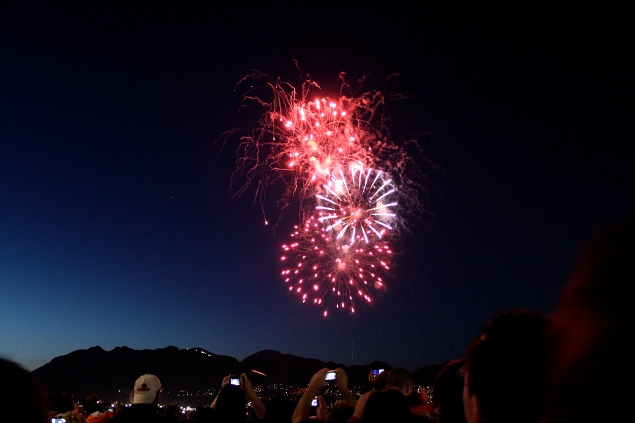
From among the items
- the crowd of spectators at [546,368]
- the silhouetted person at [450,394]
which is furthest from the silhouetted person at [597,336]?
the silhouetted person at [450,394]

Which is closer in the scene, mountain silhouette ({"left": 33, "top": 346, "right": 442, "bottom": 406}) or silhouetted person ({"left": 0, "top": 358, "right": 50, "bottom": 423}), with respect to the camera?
silhouetted person ({"left": 0, "top": 358, "right": 50, "bottom": 423})

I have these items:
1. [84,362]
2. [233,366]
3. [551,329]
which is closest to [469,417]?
[551,329]

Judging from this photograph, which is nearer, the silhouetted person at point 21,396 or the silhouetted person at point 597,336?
the silhouetted person at point 597,336

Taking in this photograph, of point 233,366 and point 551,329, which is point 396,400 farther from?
point 233,366

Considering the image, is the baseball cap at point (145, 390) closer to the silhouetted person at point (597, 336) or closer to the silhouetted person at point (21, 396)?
the silhouetted person at point (21, 396)

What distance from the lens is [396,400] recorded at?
348 centimetres

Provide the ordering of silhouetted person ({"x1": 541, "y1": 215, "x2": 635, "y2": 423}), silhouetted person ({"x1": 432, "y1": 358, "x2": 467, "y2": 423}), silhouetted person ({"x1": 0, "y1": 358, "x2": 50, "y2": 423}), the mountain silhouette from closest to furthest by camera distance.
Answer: silhouetted person ({"x1": 541, "y1": 215, "x2": 635, "y2": 423})
silhouetted person ({"x1": 0, "y1": 358, "x2": 50, "y2": 423})
silhouetted person ({"x1": 432, "y1": 358, "x2": 467, "y2": 423})
the mountain silhouette

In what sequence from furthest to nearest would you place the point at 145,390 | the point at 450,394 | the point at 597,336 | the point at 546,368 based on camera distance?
the point at 145,390 → the point at 450,394 → the point at 546,368 → the point at 597,336

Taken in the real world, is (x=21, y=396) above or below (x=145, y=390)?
below

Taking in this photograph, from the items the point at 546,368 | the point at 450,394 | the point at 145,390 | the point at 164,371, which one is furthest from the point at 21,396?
the point at 164,371

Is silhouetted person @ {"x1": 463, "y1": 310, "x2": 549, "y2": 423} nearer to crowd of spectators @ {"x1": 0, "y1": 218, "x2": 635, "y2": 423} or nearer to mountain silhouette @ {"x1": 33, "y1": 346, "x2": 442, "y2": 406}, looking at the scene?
crowd of spectators @ {"x1": 0, "y1": 218, "x2": 635, "y2": 423}

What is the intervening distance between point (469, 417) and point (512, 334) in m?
0.46

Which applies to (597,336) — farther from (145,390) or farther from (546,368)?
(145,390)

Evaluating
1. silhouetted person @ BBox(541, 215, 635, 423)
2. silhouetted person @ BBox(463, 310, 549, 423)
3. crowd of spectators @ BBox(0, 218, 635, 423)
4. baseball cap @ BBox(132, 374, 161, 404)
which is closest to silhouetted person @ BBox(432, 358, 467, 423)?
crowd of spectators @ BBox(0, 218, 635, 423)
